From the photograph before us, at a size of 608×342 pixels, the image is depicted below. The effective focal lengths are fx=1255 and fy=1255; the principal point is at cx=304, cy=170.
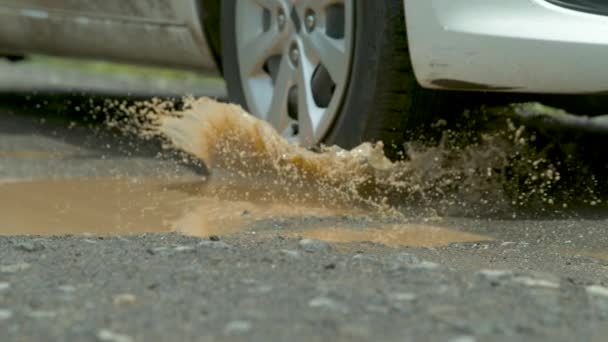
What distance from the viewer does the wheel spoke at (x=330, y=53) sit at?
3860 millimetres

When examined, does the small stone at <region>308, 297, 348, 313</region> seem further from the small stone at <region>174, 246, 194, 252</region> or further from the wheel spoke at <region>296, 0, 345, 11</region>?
the wheel spoke at <region>296, 0, 345, 11</region>

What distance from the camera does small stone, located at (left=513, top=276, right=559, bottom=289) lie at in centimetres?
245

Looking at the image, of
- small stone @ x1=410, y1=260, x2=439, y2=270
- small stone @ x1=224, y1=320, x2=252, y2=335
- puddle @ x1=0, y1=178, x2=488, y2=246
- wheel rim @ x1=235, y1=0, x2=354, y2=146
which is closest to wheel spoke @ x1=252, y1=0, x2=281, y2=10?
wheel rim @ x1=235, y1=0, x2=354, y2=146


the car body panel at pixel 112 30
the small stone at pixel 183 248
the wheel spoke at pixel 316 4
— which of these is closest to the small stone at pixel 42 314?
the small stone at pixel 183 248

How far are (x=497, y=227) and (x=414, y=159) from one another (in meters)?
0.44

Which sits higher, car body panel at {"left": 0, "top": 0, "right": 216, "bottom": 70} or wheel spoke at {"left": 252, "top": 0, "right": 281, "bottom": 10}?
wheel spoke at {"left": 252, "top": 0, "right": 281, "bottom": 10}

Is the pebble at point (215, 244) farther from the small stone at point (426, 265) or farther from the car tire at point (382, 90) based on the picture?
the car tire at point (382, 90)

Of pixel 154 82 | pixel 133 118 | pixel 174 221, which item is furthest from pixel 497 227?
pixel 154 82

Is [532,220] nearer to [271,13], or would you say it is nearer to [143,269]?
[271,13]

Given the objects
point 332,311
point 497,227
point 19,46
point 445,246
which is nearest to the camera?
point 332,311

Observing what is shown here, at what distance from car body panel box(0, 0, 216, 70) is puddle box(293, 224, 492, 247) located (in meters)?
1.49

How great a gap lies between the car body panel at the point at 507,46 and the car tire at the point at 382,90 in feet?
0.35

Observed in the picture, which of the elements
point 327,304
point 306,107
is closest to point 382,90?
point 306,107

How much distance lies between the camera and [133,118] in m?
5.78
